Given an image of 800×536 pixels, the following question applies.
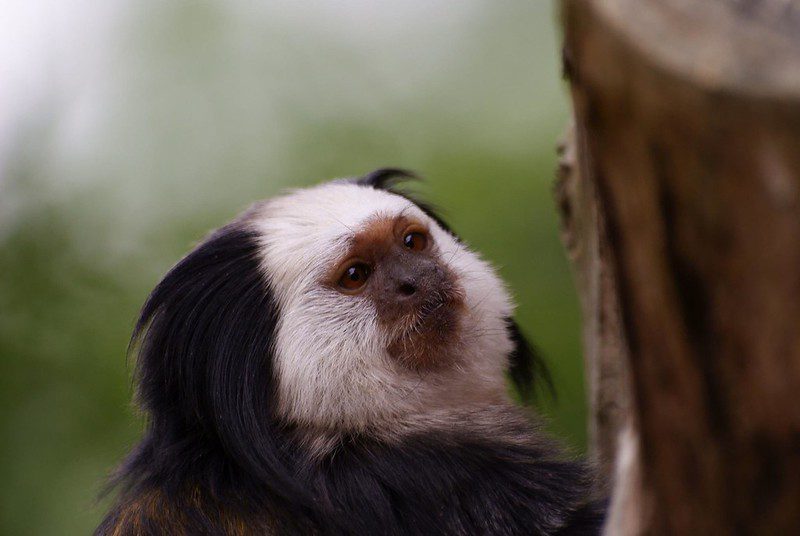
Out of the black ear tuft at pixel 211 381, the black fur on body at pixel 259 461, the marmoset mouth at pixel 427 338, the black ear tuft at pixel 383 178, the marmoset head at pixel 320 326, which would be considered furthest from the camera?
the black ear tuft at pixel 383 178

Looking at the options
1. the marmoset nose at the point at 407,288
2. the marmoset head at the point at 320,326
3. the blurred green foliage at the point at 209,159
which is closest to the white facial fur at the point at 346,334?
the marmoset head at the point at 320,326

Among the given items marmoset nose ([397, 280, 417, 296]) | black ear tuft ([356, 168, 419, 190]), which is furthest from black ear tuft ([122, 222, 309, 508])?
black ear tuft ([356, 168, 419, 190])

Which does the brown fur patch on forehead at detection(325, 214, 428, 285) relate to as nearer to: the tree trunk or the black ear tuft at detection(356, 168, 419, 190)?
the black ear tuft at detection(356, 168, 419, 190)

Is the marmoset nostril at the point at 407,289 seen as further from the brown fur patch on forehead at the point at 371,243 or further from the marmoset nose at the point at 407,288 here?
the brown fur patch on forehead at the point at 371,243

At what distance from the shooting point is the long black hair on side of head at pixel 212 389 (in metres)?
2.96

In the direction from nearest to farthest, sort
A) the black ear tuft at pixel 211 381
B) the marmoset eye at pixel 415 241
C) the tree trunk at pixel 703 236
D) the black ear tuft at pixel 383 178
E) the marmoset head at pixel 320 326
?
the tree trunk at pixel 703 236 → the black ear tuft at pixel 211 381 → the marmoset head at pixel 320 326 → the marmoset eye at pixel 415 241 → the black ear tuft at pixel 383 178

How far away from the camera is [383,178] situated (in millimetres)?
3939

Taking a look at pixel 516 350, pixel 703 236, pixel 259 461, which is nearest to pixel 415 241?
pixel 516 350

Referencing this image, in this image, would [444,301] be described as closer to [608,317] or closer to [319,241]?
[319,241]

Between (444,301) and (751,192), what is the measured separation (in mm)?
1964

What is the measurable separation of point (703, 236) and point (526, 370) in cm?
258

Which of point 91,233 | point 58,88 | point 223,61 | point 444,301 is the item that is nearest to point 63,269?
point 91,233

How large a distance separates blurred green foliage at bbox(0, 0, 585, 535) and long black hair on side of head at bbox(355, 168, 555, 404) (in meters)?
1.96

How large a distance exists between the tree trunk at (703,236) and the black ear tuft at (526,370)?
2.14 meters
